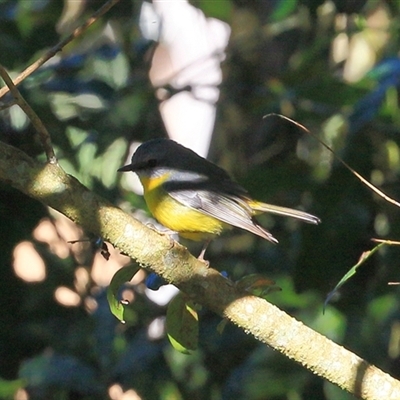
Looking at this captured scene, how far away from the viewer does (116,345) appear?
10.2 feet

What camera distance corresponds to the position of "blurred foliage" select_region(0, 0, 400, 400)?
2.90m

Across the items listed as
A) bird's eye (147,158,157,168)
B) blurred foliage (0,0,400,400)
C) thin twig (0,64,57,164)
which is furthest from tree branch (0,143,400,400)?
bird's eye (147,158,157,168)

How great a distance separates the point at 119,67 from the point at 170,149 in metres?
0.83

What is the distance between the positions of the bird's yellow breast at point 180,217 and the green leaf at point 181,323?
1.02 meters

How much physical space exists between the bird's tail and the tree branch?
92 cm

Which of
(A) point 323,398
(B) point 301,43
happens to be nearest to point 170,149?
(A) point 323,398

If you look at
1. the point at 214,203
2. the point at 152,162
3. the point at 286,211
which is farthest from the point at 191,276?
the point at 152,162

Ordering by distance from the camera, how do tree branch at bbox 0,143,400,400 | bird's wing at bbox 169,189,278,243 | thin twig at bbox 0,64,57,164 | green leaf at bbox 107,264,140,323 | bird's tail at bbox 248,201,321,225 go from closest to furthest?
thin twig at bbox 0,64,57,164, tree branch at bbox 0,143,400,400, green leaf at bbox 107,264,140,323, bird's tail at bbox 248,201,321,225, bird's wing at bbox 169,189,278,243

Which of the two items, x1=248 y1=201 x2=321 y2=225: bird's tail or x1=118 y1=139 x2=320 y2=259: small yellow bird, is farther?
x1=118 y1=139 x2=320 y2=259: small yellow bird

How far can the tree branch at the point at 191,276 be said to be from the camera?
188 centimetres

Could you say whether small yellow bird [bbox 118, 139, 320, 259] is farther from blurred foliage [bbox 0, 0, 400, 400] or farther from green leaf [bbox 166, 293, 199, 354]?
green leaf [bbox 166, 293, 199, 354]

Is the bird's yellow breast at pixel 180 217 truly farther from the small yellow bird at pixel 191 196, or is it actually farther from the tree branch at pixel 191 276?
the tree branch at pixel 191 276

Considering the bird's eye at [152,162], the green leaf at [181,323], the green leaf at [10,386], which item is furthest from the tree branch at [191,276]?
the bird's eye at [152,162]

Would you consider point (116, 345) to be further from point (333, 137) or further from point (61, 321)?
point (333, 137)
